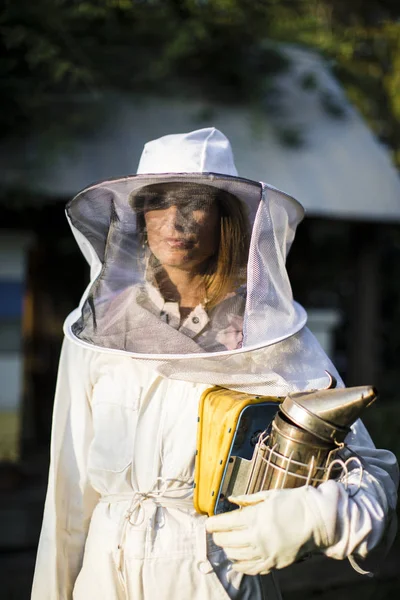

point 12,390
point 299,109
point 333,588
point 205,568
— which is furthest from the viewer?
point 299,109

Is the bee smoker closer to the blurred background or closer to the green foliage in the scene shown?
the blurred background

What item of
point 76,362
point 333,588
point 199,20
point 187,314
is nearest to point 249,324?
point 187,314

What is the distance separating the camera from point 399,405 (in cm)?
602

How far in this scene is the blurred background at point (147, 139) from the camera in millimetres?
4758

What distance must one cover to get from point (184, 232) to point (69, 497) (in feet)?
2.58

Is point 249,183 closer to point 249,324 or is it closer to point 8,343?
point 249,324

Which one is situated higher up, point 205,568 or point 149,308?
point 149,308

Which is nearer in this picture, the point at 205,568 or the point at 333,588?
the point at 205,568

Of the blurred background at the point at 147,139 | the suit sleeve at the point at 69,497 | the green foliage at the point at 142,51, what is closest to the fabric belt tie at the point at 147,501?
the suit sleeve at the point at 69,497

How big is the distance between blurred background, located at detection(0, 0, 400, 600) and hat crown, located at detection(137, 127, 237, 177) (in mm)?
2839

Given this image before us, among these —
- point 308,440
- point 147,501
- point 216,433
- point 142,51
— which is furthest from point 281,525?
point 142,51

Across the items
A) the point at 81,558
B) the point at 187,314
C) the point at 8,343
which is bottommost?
the point at 8,343

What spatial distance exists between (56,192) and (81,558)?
11.7 ft

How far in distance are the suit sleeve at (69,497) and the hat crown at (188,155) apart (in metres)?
0.55
